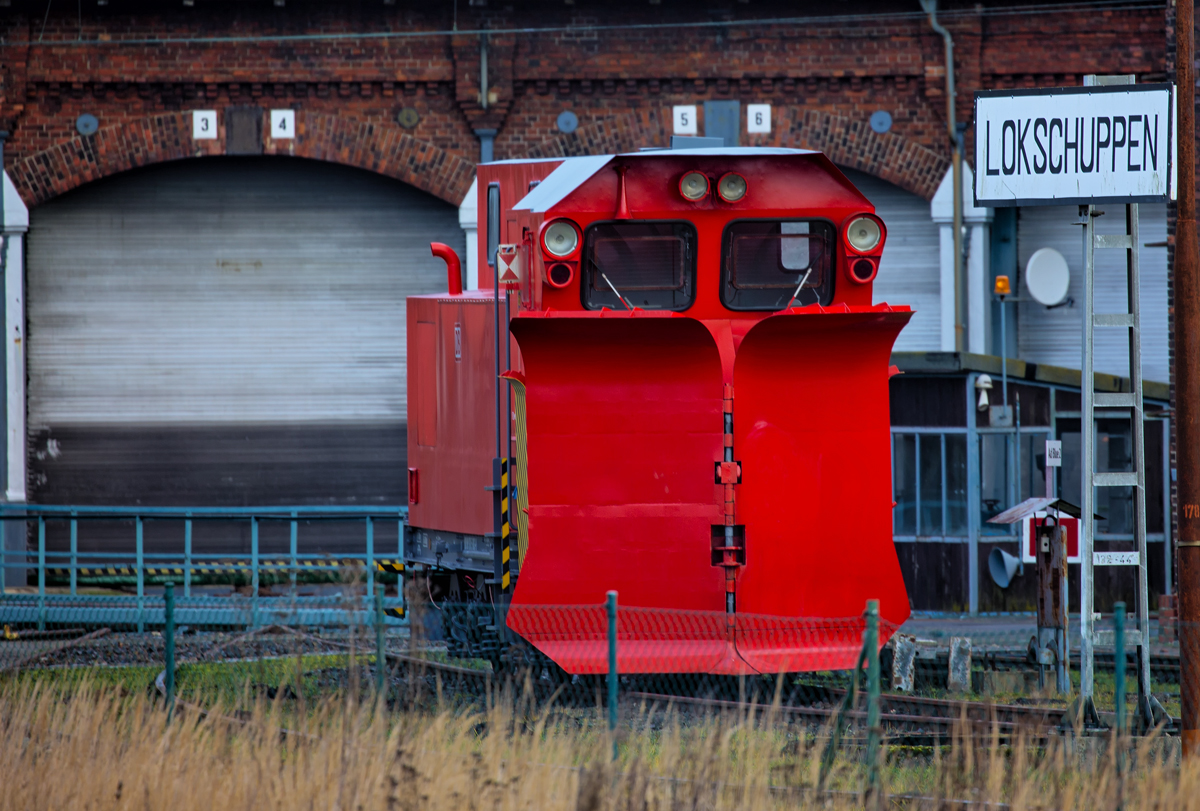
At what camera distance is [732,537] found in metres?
9.29

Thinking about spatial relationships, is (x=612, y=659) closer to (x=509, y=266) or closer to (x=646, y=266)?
(x=646, y=266)

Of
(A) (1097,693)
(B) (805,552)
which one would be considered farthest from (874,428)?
(A) (1097,693)

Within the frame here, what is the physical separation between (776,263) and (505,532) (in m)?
2.85

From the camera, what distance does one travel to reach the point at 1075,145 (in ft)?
32.3

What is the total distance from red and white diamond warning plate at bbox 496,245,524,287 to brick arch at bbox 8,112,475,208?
9.58 meters

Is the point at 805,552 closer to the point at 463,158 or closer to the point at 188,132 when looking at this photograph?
the point at 463,158

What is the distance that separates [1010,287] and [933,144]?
2366 millimetres

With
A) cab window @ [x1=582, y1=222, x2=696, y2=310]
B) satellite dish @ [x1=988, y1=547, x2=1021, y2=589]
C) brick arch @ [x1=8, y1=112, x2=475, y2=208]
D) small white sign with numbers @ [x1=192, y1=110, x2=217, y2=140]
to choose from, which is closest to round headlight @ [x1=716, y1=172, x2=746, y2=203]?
cab window @ [x1=582, y1=222, x2=696, y2=310]

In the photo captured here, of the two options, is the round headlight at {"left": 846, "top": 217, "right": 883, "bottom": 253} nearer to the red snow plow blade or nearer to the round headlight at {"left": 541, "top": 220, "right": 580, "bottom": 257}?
the red snow plow blade

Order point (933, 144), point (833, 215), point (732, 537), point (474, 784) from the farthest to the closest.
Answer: point (933, 144)
point (833, 215)
point (732, 537)
point (474, 784)

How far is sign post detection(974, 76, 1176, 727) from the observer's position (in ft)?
31.6

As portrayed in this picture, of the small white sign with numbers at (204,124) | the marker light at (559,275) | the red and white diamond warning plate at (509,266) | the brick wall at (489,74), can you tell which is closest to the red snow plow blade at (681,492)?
the marker light at (559,275)

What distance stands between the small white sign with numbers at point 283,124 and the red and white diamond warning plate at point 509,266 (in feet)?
34.0

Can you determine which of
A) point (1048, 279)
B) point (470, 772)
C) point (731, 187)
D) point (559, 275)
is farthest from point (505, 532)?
point (1048, 279)
